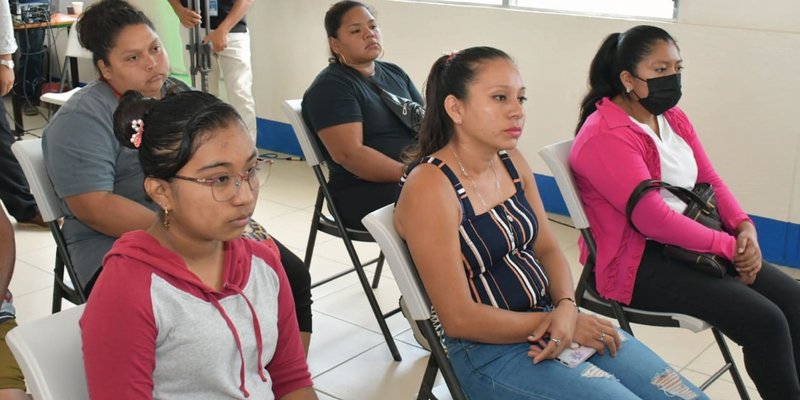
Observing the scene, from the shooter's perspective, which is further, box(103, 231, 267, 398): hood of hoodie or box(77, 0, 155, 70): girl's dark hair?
box(77, 0, 155, 70): girl's dark hair

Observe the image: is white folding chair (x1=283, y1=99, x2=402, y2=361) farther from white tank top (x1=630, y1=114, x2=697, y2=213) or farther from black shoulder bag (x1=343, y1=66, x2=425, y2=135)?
white tank top (x1=630, y1=114, x2=697, y2=213)

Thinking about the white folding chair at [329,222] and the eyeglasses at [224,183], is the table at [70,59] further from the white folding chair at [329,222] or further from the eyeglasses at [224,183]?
the eyeglasses at [224,183]

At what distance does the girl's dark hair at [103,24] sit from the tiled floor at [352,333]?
1.30 metres

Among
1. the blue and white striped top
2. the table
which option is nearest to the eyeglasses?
the blue and white striped top

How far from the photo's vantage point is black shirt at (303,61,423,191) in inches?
133

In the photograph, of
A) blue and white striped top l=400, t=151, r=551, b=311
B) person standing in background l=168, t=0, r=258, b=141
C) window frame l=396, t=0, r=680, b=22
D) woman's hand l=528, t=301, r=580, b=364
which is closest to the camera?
woman's hand l=528, t=301, r=580, b=364

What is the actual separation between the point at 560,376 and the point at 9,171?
3.51 m

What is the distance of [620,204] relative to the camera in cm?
272

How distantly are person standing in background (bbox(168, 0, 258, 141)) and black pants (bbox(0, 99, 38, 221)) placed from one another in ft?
3.59

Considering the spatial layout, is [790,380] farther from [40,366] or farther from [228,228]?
[40,366]

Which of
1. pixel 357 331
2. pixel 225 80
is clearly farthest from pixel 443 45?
pixel 357 331

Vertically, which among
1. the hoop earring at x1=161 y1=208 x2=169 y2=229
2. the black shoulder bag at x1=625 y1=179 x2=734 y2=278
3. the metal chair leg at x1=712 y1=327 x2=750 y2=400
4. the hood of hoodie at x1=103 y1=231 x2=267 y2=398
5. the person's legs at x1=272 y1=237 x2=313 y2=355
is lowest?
the metal chair leg at x1=712 y1=327 x2=750 y2=400

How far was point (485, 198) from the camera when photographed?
2.29m

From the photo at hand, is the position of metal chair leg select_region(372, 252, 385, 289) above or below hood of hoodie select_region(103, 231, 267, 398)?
below
